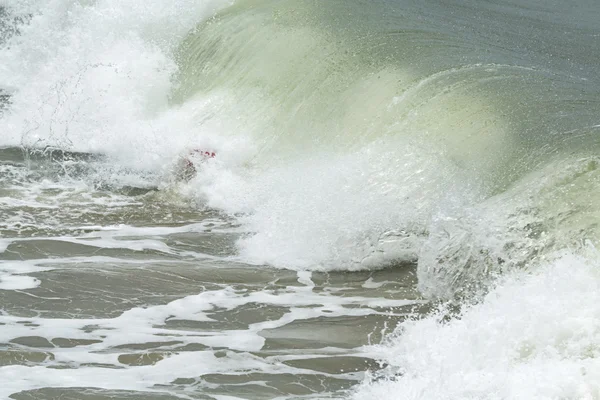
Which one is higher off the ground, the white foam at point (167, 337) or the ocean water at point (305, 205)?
the ocean water at point (305, 205)

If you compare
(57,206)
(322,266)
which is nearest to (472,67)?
(322,266)

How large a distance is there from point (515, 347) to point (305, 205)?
3.18 meters

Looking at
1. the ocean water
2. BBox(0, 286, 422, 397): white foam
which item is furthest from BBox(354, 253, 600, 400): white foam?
BBox(0, 286, 422, 397): white foam

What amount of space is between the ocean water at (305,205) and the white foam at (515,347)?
0.05ft

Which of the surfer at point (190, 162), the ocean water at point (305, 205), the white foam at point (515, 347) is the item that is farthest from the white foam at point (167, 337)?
the surfer at point (190, 162)

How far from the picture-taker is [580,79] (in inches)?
384

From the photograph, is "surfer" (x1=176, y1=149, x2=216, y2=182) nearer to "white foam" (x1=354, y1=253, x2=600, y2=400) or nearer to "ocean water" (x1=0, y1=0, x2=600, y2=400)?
"ocean water" (x1=0, y1=0, x2=600, y2=400)

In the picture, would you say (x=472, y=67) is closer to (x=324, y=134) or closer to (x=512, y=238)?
(x=324, y=134)

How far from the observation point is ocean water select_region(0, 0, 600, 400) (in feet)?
17.4

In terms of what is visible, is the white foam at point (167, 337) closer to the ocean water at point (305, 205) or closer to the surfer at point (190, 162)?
the ocean water at point (305, 205)

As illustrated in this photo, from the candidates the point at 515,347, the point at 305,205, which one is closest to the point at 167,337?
the point at 515,347

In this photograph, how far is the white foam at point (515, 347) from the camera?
466 cm

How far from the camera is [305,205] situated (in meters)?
8.02

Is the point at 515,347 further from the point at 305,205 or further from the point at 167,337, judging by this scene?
the point at 305,205
